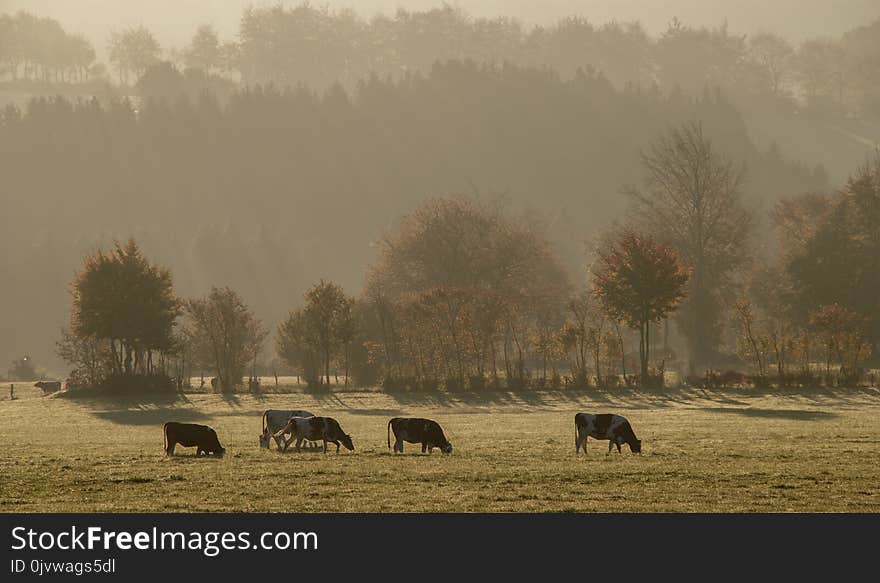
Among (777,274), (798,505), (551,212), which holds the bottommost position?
(798,505)

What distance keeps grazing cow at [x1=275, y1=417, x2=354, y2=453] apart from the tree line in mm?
40230

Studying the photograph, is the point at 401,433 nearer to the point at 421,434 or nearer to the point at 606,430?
the point at 421,434

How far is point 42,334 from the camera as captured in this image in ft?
572

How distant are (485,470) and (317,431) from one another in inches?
308

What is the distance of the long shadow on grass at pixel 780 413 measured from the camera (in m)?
53.3

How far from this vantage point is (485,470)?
1199 inches

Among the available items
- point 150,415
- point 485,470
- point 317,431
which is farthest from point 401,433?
point 150,415

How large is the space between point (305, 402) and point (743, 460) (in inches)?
1659

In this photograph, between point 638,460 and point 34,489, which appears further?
point 638,460

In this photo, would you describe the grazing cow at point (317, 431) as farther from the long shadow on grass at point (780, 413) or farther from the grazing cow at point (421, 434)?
the long shadow on grass at point (780, 413)

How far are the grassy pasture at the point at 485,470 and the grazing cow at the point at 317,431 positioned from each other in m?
0.90

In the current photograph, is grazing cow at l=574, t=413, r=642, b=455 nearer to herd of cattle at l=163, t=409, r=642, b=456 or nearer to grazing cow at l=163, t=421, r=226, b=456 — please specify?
herd of cattle at l=163, t=409, r=642, b=456

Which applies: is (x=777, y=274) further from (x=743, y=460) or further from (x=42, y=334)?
(x=42, y=334)
